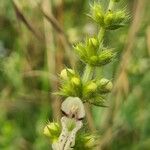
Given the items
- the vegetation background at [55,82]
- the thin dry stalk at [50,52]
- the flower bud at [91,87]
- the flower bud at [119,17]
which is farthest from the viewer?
the thin dry stalk at [50,52]

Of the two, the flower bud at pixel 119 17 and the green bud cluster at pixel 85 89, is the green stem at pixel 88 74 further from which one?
the flower bud at pixel 119 17

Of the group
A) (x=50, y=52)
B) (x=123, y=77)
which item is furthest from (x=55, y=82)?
(x=123, y=77)

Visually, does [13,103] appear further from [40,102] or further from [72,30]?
[72,30]

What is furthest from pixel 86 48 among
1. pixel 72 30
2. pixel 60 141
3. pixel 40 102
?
pixel 72 30

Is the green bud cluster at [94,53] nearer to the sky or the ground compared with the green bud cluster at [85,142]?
nearer to the sky

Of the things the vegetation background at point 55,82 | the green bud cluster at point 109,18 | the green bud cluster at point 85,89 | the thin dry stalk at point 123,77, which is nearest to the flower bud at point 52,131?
the green bud cluster at point 85,89

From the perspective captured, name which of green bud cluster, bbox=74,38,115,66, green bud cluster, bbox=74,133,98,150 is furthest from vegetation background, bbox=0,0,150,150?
green bud cluster, bbox=74,133,98,150
